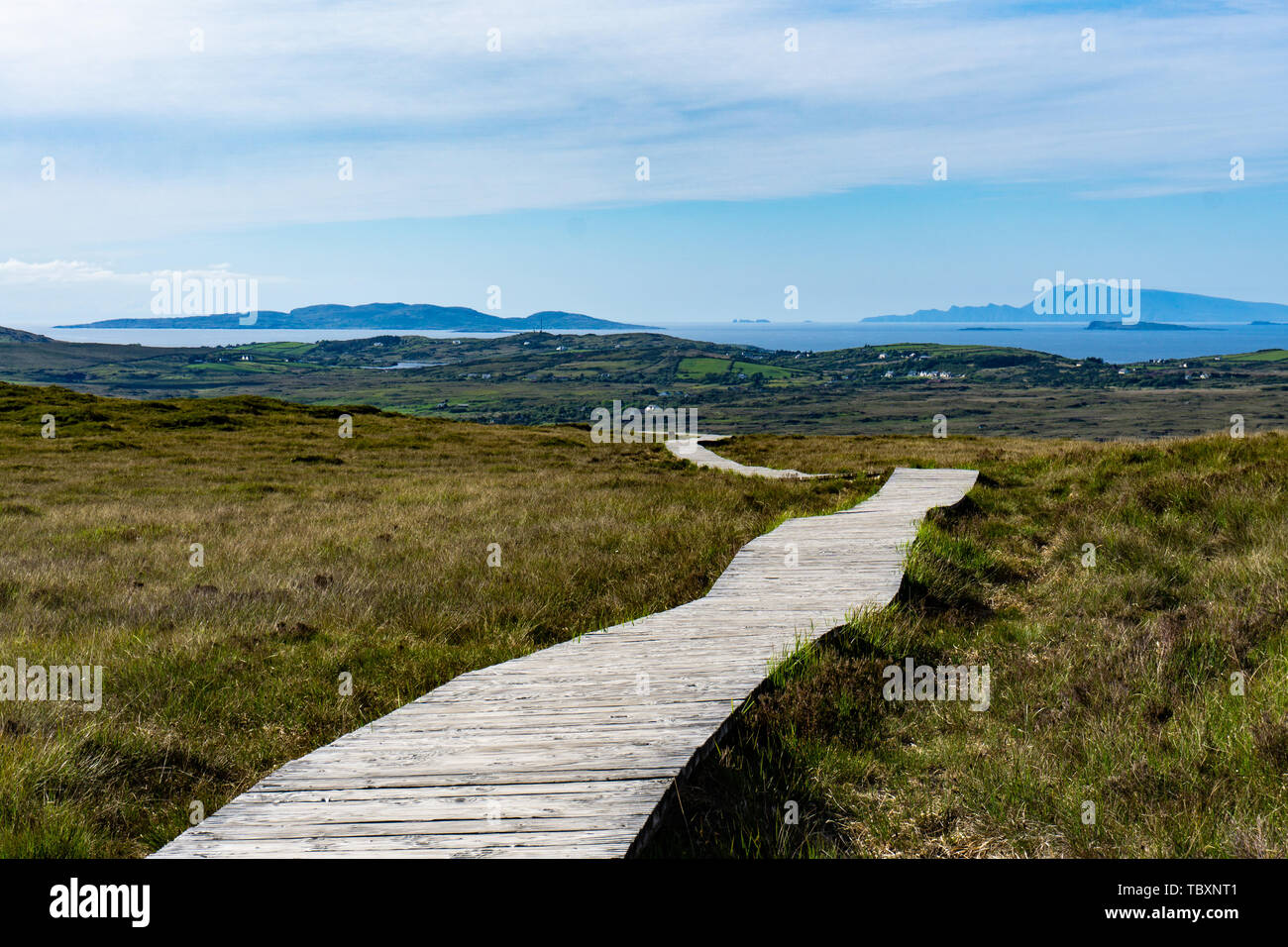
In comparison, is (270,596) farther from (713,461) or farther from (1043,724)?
(713,461)

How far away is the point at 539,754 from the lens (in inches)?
193

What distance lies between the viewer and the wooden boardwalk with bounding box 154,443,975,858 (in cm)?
393

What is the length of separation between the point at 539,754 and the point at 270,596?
19.0ft

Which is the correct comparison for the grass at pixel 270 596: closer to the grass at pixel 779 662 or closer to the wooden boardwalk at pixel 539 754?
the grass at pixel 779 662

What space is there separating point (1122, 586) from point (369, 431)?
41205 millimetres

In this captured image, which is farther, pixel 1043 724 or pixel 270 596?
pixel 270 596

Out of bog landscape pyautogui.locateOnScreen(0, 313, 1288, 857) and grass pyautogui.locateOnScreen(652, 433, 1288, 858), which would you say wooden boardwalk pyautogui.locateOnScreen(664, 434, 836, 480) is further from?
grass pyautogui.locateOnScreen(652, 433, 1288, 858)

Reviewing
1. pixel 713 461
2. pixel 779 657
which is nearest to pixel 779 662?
pixel 779 657

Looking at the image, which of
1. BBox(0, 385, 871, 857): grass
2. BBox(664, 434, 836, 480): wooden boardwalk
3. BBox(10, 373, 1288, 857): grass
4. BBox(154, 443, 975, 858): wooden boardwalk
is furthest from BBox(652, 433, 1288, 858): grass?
BBox(664, 434, 836, 480): wooden boardwalk

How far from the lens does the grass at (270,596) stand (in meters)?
5.33

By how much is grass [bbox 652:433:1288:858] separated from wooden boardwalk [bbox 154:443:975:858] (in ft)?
1.13

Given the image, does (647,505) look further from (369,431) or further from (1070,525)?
(369,431)

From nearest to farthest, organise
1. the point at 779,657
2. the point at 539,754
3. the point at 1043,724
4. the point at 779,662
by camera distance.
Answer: the point at 539,754 → the point at 1043,724 → the point at 779,662 → the point at 779,657
